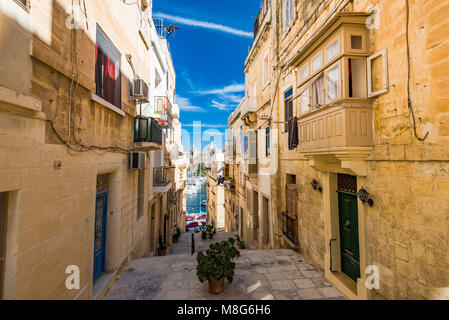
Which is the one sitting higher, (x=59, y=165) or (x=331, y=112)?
(x=331, y=112)

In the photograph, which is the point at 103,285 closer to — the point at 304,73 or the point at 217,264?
the point at 217,264

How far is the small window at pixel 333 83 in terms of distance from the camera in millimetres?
4922

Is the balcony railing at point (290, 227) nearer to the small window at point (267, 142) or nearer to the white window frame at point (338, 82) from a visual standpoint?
the small window at point (267, 142)

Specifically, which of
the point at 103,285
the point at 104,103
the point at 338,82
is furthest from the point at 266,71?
the point at 103,285

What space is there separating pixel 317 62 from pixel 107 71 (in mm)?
5823

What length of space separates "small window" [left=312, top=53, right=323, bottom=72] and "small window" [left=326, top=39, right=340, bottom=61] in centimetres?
26

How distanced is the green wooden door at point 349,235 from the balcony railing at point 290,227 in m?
2.16

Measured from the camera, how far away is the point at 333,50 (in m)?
5.15

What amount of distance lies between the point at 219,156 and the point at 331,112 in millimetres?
35533

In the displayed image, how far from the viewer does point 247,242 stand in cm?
1475

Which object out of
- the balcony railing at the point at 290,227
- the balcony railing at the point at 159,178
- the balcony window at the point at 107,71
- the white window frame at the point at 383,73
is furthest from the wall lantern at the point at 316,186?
the balcony railing at the point at 159,178
